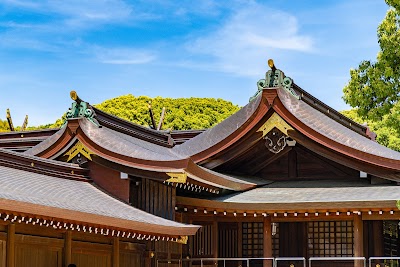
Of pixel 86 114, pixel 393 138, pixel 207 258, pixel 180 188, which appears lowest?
pixel 207 258

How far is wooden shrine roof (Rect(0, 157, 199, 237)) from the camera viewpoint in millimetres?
15172

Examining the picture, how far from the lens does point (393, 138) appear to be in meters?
40.1

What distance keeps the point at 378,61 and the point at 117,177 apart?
23.6ft

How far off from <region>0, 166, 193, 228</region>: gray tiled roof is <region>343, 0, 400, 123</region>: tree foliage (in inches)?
209

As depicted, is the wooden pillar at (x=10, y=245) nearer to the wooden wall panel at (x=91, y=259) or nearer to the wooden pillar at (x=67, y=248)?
the wooden pillar at (x=67, y=248)

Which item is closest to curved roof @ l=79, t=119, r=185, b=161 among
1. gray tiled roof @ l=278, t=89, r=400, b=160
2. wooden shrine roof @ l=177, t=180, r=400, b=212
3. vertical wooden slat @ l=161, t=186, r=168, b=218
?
vertical wooden slat @ l=161, t=186, r=168, b=218

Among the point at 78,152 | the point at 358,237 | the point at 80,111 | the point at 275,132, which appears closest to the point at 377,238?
the point at 358,237

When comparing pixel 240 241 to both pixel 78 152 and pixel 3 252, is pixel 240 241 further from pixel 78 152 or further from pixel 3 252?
pixel 3 252

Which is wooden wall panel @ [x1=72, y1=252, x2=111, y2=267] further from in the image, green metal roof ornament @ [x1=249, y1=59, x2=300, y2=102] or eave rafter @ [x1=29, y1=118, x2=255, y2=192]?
green metal roof ornament @ [x1=249, y1=59, x2=300, y2=102]

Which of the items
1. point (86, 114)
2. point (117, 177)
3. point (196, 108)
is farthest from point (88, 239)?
point (196, 108)

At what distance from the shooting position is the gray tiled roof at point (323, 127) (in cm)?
2256

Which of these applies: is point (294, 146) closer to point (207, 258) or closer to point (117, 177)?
point (207, 258)

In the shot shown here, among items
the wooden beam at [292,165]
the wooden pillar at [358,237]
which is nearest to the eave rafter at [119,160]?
the wooden beam at [292,165]

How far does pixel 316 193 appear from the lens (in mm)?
22094
